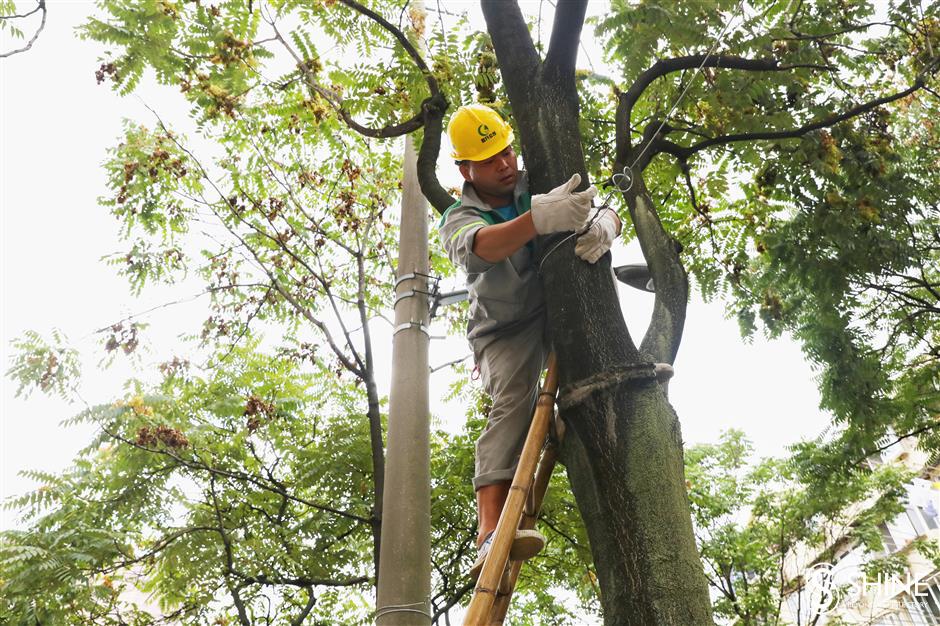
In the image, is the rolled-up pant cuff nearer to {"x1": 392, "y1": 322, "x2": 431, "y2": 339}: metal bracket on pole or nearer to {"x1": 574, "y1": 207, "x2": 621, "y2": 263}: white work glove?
{"x1": 574, "y1": 207, "x2": 621, "y2": 263}: white work glove

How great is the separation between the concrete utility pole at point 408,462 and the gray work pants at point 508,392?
897 mm

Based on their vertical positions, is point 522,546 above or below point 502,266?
below

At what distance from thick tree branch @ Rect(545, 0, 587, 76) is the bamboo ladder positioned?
132 centimetres

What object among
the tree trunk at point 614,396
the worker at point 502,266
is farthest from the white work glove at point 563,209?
the tree trunk at point 614,396

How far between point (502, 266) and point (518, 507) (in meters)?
1.03

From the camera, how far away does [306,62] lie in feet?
16.9

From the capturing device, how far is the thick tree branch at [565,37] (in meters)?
3.04

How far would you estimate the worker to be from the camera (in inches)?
104

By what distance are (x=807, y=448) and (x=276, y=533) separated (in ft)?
18.0

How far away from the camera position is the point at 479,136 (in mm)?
3301

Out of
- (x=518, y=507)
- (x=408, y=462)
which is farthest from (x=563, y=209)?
(x=408, y=462)

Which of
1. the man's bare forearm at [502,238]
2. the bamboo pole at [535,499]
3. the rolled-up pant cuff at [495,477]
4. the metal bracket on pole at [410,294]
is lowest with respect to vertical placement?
the bamboo pole at [535,499]

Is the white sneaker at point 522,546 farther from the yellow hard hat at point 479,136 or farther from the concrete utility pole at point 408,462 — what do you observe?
the yellow hard hat at point 479,136

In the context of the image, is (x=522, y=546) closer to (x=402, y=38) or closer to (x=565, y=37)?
(x=565, y=37)
